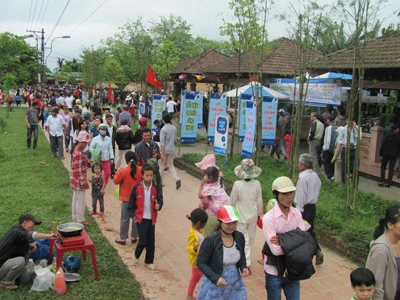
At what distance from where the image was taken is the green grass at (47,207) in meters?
4.98

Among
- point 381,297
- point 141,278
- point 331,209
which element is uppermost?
point 381,297

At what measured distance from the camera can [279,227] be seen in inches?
145

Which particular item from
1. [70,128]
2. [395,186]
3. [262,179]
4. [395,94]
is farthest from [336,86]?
[70,128]

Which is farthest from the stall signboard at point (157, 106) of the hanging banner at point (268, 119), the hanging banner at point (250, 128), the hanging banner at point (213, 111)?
the hanging banner at point (250, 128)

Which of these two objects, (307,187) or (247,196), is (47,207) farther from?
(307,187)

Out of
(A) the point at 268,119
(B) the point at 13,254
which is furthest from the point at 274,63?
(B) the point at 13,254

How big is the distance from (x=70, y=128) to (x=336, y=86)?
8.52 metres

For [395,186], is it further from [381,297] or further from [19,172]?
[19,172]

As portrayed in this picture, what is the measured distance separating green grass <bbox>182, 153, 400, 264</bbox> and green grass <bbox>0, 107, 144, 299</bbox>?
131 inches

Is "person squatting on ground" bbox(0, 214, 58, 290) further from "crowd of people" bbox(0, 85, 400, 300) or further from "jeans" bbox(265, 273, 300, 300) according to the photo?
"jeans" bbox(265, 273, 300, 300)

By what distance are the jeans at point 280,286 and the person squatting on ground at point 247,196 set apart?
1.53 meters

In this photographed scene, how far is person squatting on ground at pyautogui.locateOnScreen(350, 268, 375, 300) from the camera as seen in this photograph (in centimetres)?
307

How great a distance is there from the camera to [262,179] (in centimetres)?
1003

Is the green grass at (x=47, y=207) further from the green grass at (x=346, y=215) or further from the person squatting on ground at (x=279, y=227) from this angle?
the green grass at (x=346, y=215)
